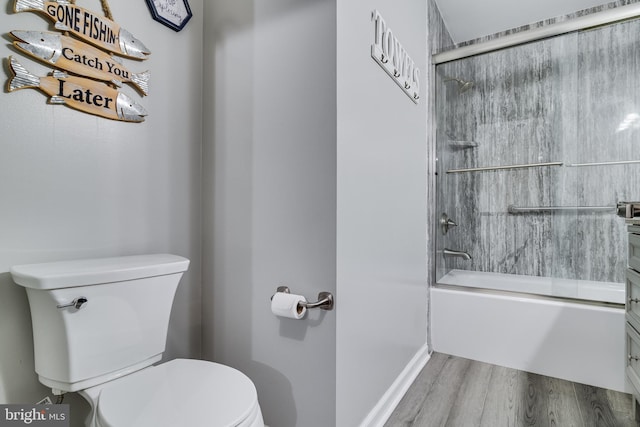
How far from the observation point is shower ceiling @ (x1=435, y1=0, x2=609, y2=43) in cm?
234

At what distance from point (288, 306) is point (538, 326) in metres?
1.57

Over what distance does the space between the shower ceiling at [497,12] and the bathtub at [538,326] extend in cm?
196

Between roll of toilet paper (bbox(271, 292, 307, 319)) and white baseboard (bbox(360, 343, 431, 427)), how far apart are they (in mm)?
558

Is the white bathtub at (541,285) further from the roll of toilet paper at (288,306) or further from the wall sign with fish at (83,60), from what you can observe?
the wall sign with fish at (83,60)

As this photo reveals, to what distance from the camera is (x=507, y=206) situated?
2.59 meters

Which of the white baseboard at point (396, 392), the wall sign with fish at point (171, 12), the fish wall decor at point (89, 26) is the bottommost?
the white baseboard at point (396, 392)

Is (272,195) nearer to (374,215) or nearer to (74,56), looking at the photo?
(374,215)

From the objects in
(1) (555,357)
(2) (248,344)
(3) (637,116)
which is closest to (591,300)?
(1) (555,357)

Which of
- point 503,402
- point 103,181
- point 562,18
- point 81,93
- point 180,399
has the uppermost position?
point 562,18

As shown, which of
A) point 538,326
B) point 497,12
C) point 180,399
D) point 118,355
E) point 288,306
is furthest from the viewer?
point 497,12

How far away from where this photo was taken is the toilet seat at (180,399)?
734 millimetres

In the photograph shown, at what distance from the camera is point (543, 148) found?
7.42 feet

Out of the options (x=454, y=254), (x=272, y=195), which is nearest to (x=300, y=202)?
(x=272, y=195)
